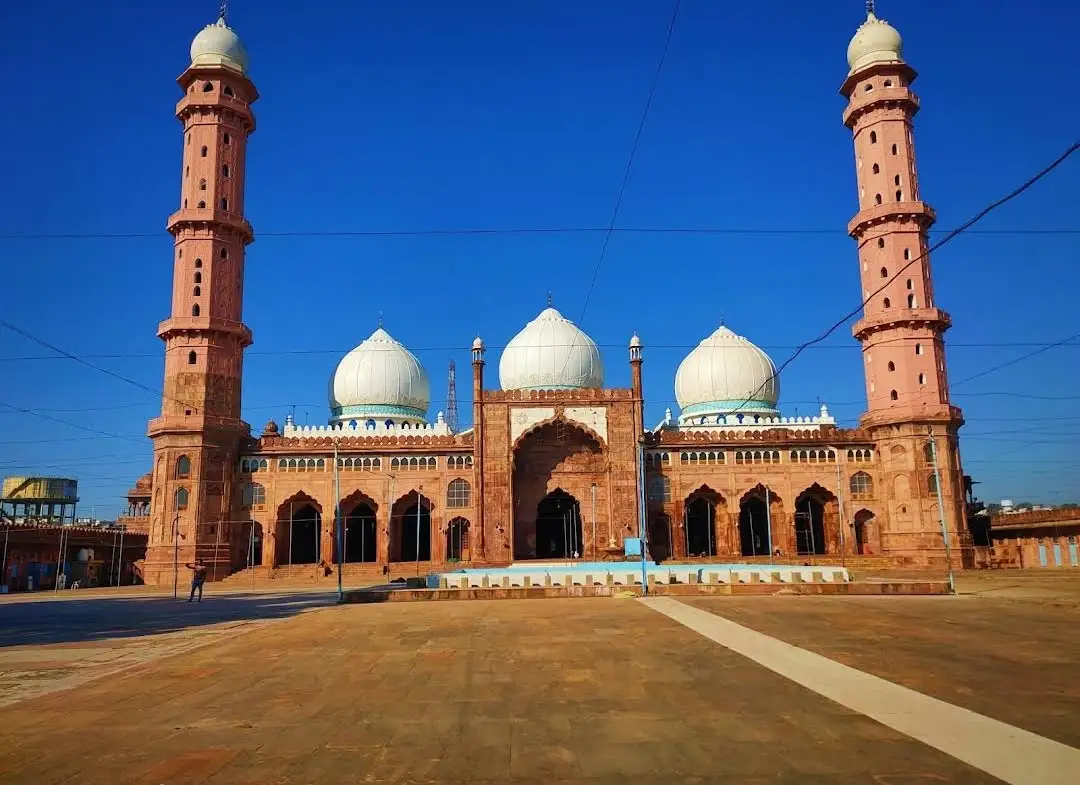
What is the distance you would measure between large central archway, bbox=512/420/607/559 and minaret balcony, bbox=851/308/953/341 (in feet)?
50.0

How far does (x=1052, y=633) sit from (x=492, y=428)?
30983mm

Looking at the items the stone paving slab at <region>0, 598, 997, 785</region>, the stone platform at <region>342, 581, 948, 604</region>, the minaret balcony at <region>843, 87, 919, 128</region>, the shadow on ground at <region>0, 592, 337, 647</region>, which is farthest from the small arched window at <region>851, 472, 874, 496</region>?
the stone paving slab at <region>0, 598, 997, 785</region>

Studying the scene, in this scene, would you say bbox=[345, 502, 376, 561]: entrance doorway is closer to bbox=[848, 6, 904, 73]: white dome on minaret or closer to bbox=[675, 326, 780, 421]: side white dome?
bbox=[675, 326, 780, 421]: side white dome

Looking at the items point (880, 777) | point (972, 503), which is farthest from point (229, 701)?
point (972, 503)

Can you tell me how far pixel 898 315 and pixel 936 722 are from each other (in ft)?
120

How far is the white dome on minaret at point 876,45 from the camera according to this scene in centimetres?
4162

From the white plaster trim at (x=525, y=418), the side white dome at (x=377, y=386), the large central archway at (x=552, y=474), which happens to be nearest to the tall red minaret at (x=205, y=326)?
the side white dome at (x=377, y=386)

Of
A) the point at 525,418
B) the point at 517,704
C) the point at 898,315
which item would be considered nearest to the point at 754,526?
the point at 898,315

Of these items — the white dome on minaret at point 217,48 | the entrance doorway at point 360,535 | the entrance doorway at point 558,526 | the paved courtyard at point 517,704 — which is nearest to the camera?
the paved courtyard at point 517,704

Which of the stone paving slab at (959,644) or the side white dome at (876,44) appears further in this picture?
the side white dome at (876,44)

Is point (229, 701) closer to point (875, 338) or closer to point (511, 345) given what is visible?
point (875, 338)

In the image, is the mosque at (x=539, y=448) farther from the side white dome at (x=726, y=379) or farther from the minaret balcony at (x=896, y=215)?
the side white dome at (x=726, y=379)

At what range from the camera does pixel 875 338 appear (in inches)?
1598

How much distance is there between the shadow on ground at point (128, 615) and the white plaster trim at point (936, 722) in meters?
12.3
